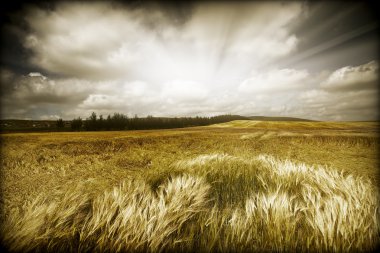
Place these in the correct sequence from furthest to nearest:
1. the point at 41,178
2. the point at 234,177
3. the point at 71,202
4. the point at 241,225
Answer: the point at 41,178, the point at 234,177, the point at 71,202, the point at 241,225

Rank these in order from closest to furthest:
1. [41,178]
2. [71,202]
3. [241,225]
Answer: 1. [241,225]
2. [71,202]
3. [41,178]

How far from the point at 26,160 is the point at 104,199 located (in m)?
9.38

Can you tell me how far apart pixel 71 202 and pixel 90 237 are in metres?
0.55

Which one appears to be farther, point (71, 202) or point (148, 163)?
point (148, 163)

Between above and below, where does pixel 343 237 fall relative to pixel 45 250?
below

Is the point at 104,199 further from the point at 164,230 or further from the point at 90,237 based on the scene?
the point at 164,230

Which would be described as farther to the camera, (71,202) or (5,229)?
(71,202)

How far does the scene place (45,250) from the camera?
150cm

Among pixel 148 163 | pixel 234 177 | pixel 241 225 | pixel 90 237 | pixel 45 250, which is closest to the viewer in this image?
pixel 45 250

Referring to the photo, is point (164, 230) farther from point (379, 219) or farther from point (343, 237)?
point (379, 219)

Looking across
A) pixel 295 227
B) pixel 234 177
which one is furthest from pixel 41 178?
pixel 295 227

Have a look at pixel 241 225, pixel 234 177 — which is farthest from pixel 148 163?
pixel 241 225

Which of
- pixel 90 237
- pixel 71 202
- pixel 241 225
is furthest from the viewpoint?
pixel 71 202

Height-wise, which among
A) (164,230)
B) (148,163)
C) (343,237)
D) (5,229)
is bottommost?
(148,163)
